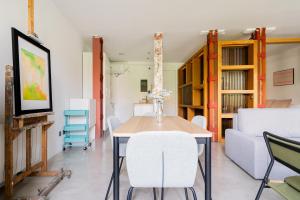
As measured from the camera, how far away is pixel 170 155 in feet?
3.84

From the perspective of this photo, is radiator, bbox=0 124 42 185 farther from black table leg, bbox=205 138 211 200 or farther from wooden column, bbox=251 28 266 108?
wooden column, bbox=251 28 266 108

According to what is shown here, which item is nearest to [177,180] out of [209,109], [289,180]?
[289,180]

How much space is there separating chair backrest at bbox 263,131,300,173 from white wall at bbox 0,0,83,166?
2641mm

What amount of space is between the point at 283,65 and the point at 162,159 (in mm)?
7680

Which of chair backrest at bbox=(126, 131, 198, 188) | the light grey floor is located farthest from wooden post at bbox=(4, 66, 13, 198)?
chair backrest at bbox=(126, 131, 198, 188)

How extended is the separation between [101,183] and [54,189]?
516mm

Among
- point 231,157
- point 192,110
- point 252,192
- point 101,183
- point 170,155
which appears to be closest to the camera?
point 170,155

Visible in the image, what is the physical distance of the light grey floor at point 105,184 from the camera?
1.99 metres

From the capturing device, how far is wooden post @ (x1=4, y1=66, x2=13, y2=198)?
1691 millimetres

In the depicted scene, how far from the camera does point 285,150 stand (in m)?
1.23

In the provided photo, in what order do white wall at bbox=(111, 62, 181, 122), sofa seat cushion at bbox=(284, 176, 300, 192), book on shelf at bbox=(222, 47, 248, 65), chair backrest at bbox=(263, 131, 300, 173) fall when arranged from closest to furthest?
chair backrest at bbox=(263, 131, 300, 173) → sofa seat cushion at bbox=(284, 176, 300, 192) → book on shelf at bbox=(222, 47, 248, 65) → white wall at bbox=(111, 62, 181, 122)

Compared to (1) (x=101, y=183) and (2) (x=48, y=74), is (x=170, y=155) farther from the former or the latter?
(2) (x=48, y=74)

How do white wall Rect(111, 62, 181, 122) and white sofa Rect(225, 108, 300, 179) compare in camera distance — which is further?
white wall Rect(111, 62, 181, 122)

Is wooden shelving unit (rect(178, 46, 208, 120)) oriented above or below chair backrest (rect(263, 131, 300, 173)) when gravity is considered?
above
